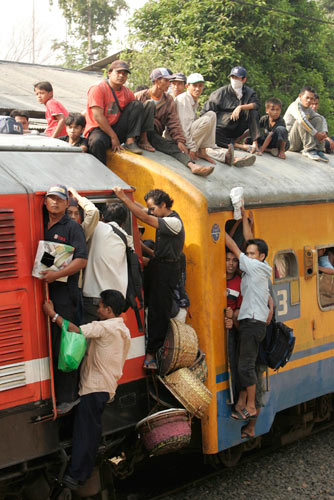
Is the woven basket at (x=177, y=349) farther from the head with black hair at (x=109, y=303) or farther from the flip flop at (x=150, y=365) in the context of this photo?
the head with black hair at (x=109, y=303)

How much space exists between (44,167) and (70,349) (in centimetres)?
150

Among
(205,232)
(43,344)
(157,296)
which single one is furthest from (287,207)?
(43,344)

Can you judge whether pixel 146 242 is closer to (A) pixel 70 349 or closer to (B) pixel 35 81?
(A) pixel 70 349

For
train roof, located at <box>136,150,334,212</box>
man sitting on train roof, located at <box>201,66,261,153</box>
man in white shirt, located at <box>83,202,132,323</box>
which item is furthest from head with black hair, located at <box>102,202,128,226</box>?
man sitting on train roof, located at <box>201,66,261,153</box>

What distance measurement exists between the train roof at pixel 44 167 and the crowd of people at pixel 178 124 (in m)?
0.58

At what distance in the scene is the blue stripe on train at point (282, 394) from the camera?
256 inches

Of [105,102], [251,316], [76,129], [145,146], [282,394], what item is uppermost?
[105,102]

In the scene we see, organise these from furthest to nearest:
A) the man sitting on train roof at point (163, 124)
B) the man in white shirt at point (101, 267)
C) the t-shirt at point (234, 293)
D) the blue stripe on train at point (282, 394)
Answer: the man sitting on train roof at point (163, 124), the t-shirt at point (234, 293), the blue stripe on train at point (282, 394), the man in white shirt at point (101, 267)

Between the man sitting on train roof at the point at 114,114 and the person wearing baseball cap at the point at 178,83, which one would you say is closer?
the man sitting on train roof at the point at 114,114

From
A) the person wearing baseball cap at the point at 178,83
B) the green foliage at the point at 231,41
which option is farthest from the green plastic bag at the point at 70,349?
the green foliage at the point at 231,41

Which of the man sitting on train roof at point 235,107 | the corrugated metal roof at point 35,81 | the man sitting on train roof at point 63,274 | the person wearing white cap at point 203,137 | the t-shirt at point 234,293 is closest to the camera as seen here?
the man sitting on train roof at point 63,274

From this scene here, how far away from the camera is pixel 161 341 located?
603 centimetres

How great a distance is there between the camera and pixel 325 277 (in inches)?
324

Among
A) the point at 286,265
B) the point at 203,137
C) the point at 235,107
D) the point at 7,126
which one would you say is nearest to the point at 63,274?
the point at 7,126
